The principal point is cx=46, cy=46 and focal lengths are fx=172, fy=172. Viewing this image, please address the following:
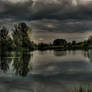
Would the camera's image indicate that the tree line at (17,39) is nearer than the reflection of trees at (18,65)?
No

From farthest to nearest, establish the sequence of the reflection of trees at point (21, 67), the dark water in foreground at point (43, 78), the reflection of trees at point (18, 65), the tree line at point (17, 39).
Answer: the tree line at point (17, 39), the reflection of trees at point (18, 65), the reflection of trees at point (21, 67), the dark water in foreground at point (43, 78)

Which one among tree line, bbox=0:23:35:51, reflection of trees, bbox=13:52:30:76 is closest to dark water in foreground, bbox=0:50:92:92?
reflection of trees, bbox=13:52:30:76

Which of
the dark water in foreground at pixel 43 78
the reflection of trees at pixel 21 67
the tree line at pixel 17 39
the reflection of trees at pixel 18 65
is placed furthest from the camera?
the tree line at pixel 17 39

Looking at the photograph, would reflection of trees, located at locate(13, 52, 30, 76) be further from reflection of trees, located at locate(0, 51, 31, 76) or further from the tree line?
the tree line

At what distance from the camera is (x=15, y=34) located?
289 ft

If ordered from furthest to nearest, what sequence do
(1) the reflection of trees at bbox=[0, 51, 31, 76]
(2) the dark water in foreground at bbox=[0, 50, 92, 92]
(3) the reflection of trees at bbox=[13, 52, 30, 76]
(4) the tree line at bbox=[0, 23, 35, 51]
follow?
(4) the tree line at bbox=[0, 23, 35, 51], (1) the reflection of trees at bbox=[0, 51, 31, 76], (3) the reflection of trees at bbox=[13, 52, 30, 76], (2) the dark water in foreground at bbox=[0, 50, 92, 92]

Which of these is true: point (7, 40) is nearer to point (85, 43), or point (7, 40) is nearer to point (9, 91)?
point (9, 91)

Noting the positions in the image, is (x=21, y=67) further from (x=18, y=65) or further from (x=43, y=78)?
(x=43, y=78)

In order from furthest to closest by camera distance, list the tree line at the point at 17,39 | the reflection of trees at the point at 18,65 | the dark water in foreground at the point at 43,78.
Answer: the tree line at the point at 17,39, the reflection of trees at the point at 18,65, the dark water in foreground at the point at 43,78

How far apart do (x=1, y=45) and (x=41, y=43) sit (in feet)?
250

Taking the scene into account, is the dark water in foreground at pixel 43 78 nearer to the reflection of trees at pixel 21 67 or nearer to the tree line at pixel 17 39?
the reflection of trees at pixel 21 67

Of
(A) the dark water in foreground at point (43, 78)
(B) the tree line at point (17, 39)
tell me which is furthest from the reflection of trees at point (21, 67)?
(B) the tree line at point (17, 39)

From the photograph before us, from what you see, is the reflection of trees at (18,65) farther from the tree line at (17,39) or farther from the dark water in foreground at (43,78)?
the tree line at (17,39)

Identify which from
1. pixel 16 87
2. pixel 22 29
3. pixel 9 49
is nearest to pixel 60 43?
pixel 22 29
